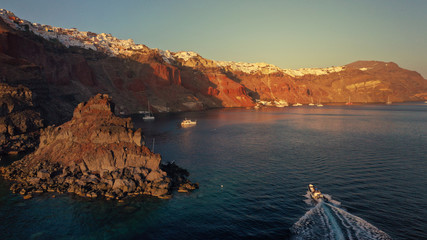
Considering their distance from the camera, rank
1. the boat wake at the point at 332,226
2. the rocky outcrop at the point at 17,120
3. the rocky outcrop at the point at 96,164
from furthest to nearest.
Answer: the rocky outcrop at the point at 17,120 < the rocky outcrop at the point at 96,164 < the boat wake at the point at 332,226

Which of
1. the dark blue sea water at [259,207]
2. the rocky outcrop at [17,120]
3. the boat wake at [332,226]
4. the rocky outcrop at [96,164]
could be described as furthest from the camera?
the rocky outcrop at [17,120]

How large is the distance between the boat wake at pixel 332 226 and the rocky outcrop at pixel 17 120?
2411 inches

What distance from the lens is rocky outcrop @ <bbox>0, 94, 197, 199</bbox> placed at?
116ft

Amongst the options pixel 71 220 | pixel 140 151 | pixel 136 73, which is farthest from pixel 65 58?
pixel 71 220

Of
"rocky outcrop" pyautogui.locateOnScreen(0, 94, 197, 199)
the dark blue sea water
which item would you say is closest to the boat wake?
the dark blue sea water

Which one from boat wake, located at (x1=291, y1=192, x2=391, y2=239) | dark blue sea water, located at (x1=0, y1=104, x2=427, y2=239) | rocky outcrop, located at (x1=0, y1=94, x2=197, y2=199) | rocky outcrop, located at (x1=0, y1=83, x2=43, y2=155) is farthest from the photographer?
rocky outcrop, located at (x1=0, y1=83, x2=43, y2=155)

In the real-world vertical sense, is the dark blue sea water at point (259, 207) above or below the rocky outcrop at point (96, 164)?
below

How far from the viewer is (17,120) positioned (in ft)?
215

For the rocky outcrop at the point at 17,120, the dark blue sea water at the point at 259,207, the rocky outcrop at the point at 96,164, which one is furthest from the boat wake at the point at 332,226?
the rocky outcrop at the point at 17,120

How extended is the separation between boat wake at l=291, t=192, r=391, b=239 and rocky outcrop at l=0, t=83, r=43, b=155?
61.2 meters

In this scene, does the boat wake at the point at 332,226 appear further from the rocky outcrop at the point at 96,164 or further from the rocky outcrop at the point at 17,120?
the rocky outcrop at the point at 17,120

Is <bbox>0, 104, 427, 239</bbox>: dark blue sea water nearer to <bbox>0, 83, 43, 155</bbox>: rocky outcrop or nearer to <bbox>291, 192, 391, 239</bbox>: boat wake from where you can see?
<bbox>291, 192, 391, 239</bbox>: boat wake

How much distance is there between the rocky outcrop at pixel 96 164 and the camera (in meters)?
35.4

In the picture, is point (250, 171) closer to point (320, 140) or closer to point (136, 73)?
point (320, 140)
